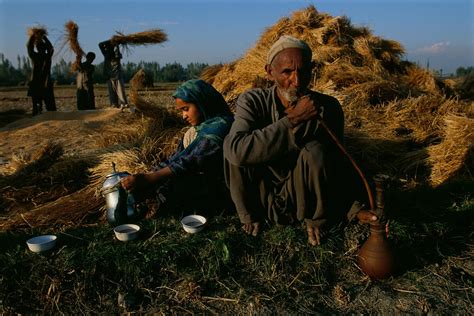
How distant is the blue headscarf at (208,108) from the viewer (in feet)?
8.73

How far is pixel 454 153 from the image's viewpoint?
3814mm

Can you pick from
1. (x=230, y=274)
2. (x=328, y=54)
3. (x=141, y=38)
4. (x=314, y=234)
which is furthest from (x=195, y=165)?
(x=141, y=38)

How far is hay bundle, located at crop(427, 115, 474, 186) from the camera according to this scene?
3.77 m

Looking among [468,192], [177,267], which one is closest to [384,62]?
[468,192]

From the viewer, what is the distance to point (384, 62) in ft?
19.6

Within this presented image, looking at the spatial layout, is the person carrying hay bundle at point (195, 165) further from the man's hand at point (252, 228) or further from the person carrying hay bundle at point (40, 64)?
the person carrying hay bundle at point (40, 64)

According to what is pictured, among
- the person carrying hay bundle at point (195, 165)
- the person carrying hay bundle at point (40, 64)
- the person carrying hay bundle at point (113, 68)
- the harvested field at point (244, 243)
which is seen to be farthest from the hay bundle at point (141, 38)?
the person carrying hay bundle at point (195, 165)

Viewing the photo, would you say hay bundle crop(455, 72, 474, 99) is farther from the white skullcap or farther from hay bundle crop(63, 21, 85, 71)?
hay bundle crop(63, 21, 85, 71)

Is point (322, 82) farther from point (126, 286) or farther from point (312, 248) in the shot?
point (126, 286)

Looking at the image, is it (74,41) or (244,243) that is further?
(74,41)

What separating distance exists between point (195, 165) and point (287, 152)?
2.65ft

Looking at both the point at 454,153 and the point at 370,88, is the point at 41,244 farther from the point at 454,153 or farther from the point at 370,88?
the point at 370,88

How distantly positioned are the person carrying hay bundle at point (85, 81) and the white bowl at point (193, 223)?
357 inches

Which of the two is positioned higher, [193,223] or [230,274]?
[193,223]
